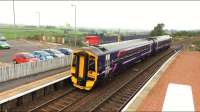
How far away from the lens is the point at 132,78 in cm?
2512

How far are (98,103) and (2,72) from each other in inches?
339

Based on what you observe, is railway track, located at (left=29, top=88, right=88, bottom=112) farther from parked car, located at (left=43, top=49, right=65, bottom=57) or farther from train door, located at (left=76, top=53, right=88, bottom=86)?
parked car, located at (left=43, top=49, right=65, bottom=57)

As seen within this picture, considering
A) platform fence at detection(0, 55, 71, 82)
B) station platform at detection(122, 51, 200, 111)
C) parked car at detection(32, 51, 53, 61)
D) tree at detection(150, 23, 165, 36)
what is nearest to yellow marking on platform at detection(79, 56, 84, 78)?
station platform at detection(122, 51, 200, 111)

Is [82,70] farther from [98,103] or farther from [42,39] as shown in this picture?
[42,39]

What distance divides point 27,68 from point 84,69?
7313 millimetres

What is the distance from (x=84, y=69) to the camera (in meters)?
19.2

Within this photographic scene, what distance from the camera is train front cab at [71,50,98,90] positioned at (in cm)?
1903

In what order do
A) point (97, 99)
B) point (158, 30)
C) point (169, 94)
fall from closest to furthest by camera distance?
point (97, 99) → point (169, 94) → point (158, 30)

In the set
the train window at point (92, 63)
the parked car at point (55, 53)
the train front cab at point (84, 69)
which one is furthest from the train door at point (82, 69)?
the parked car at point (55, 53)

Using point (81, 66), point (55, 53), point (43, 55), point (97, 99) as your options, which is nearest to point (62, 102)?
point (97, 99)

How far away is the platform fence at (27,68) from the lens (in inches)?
849

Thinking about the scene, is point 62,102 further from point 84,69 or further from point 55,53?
point 55,53

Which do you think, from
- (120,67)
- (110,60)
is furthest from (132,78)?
(110,60)

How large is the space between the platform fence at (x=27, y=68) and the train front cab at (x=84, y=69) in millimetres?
5780
